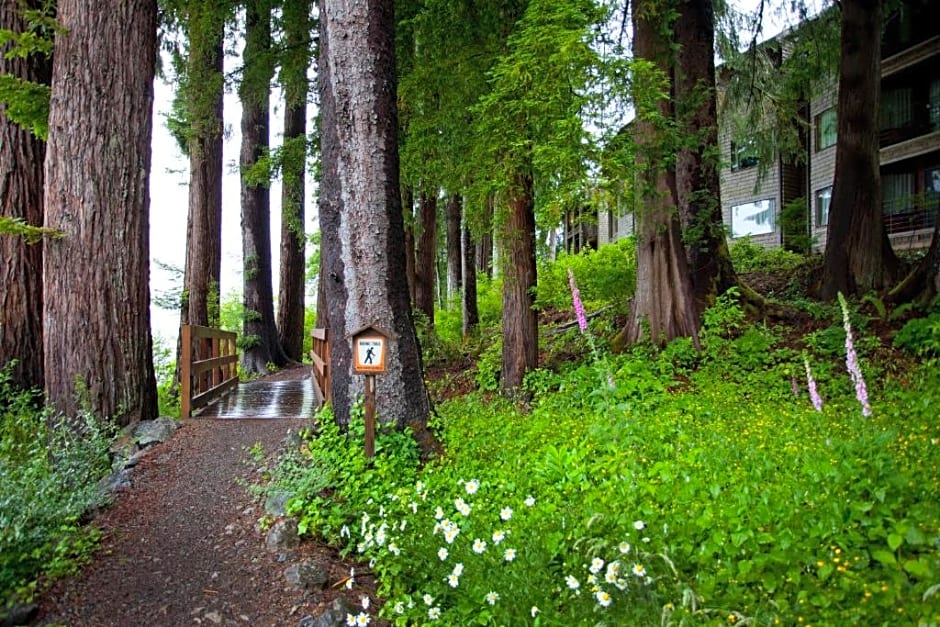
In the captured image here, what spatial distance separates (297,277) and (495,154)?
905 cm

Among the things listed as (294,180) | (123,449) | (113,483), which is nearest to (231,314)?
(294,180)

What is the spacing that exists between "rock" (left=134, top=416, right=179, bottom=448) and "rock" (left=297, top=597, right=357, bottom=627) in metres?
3.20

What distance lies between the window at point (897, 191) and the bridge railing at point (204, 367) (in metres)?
17.5

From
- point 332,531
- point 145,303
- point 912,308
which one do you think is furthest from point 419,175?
point 912,308

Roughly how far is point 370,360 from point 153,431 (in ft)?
8.99

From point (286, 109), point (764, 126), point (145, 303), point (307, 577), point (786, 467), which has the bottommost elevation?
point (307, 577)

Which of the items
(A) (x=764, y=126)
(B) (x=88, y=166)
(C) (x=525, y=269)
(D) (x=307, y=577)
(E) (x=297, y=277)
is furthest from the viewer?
(E) (x=297, y=277)

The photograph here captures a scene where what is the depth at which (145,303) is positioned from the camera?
6.25 metres

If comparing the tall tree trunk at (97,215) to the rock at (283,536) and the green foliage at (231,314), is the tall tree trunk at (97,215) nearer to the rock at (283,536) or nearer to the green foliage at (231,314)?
the rock at (283,536)

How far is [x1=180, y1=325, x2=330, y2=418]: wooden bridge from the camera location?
6789 mm

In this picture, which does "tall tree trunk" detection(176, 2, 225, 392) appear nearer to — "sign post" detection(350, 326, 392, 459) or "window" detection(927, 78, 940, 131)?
"sign post" detection(350, 326, 392, 459)

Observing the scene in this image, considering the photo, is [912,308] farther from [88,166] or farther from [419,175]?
[88,166]

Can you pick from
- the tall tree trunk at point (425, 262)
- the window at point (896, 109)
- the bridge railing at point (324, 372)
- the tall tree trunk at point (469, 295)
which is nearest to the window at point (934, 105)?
the window at point (896, 109)

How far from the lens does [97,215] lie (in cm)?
592
